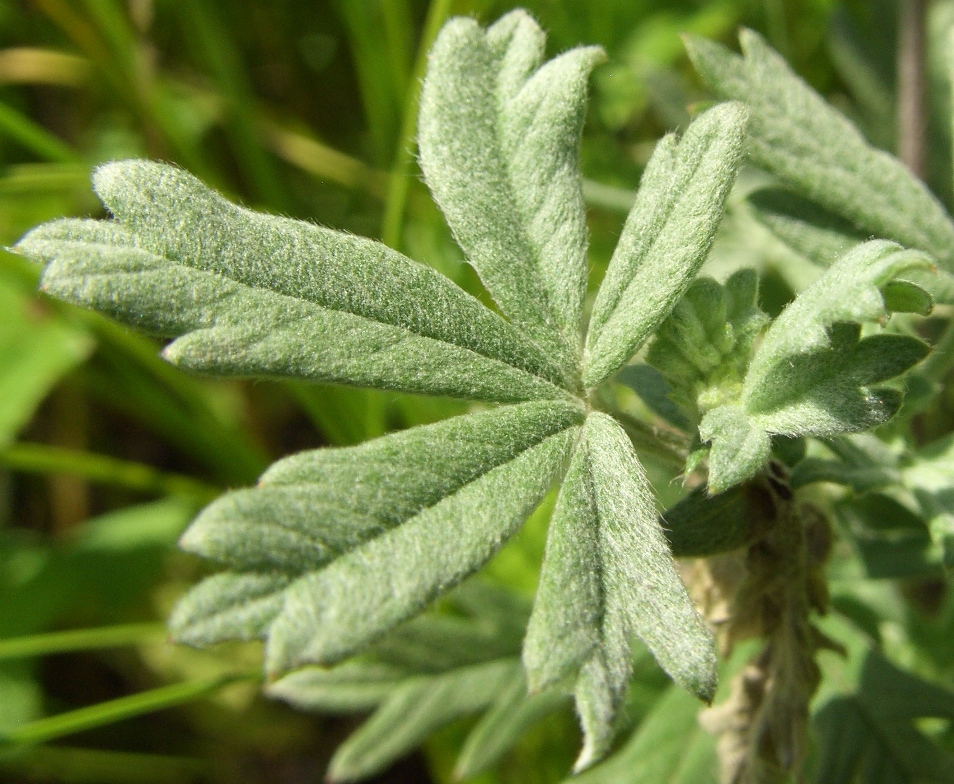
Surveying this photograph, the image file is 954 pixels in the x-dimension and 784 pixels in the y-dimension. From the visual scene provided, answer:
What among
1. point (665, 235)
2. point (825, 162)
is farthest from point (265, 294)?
point (825, 162)

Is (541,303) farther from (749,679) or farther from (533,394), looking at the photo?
(749,679)

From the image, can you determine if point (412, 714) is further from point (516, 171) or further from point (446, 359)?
point (516, 171)

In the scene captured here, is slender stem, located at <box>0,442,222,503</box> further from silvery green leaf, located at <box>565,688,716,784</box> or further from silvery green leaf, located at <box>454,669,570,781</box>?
silvery green leaf, located at <box>565,688,716,784</box>

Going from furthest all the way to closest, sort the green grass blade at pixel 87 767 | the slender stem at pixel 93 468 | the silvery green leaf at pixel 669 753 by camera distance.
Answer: the green grass blade at pixel 87 767 → the slender stem at pixel 93 468 → the silvery green leaf at pixel 669 753

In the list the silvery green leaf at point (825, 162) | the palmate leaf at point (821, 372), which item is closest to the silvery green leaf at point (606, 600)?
the palmate leaf at point (821, 372)

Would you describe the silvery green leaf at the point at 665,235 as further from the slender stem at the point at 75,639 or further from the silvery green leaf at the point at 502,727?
the slender stem at the point at 75,639

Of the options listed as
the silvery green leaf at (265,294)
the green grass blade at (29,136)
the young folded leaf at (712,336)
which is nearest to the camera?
the silvery green leaf at (265,294)

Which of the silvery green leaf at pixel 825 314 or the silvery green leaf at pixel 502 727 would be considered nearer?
the silvery green leaf at pixel 825 314
